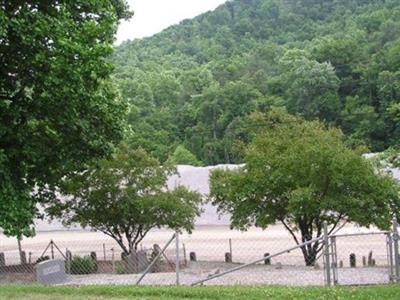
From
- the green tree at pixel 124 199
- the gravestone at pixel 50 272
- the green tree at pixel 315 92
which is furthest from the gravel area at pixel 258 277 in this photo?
the green tree at pixel 315 92

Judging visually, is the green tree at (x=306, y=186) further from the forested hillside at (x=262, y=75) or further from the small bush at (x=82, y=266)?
the forested hillside at (x=262, y=75)

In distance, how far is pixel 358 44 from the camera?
99375 millimetres

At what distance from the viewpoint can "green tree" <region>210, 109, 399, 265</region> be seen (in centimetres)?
1898

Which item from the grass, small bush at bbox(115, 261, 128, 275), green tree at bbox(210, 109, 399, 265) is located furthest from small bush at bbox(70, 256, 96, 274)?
the grass

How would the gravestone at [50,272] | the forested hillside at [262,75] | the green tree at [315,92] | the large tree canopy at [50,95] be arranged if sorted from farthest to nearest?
the green tree at [315,92] < the forested hillside at [262,75] < the gravestone at [50,272] < the large tree canopy at [50,95]

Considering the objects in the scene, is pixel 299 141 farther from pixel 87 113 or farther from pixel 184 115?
pixel 184 115

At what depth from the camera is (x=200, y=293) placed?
10.9 metres

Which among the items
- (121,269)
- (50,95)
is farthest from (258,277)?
(50,95)

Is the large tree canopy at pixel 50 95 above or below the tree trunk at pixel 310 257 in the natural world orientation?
above

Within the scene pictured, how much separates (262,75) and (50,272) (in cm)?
9469

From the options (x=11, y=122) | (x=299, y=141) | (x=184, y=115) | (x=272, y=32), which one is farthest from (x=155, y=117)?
(x=11, y=122)

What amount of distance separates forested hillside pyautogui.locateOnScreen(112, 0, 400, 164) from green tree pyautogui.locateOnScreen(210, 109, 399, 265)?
1443 inches

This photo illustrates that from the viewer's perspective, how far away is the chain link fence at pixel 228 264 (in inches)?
532

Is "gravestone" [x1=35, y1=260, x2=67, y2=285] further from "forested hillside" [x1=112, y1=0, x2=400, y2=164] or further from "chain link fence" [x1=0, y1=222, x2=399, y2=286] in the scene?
"forested hillside" [x1=112, y1=0, x2=400, y2=164]
